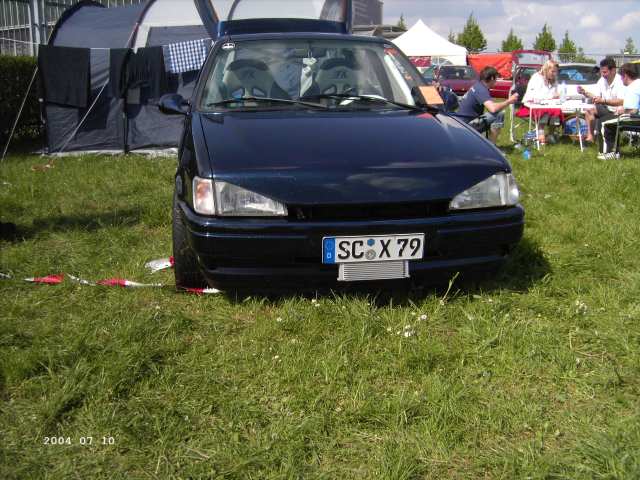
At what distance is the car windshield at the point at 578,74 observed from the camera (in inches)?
659

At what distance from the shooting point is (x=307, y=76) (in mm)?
3906

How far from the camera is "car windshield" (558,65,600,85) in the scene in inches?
659

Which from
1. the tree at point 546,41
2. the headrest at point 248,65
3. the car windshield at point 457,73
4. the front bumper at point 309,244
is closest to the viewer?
the front bumper at point 309,244

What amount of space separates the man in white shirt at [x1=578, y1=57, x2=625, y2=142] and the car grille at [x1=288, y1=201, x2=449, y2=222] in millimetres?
6842

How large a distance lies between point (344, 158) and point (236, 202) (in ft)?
1.78

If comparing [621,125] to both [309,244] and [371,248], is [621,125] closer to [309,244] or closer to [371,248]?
[371,248]

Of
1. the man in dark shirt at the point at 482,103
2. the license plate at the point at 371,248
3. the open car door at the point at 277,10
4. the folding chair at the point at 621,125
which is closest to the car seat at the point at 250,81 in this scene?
the license plate at the point at 371,248

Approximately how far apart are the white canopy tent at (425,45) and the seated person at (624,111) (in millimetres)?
22267

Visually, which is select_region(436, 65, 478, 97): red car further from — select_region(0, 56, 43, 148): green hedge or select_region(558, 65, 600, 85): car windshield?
select_region(0, 56, 43, 148): green hedge

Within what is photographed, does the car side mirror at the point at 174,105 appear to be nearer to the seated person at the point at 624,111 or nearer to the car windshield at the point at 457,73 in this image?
the seated person at the point at 624,111

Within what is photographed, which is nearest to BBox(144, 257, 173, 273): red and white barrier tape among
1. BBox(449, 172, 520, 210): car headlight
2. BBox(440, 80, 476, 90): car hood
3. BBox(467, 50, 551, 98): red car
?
BBox(449, 172, 520, 210): car headlight

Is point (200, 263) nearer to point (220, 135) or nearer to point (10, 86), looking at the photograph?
point (220, 135)

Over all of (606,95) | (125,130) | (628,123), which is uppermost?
(606,95)

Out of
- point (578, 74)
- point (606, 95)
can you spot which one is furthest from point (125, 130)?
point (578, 74)
